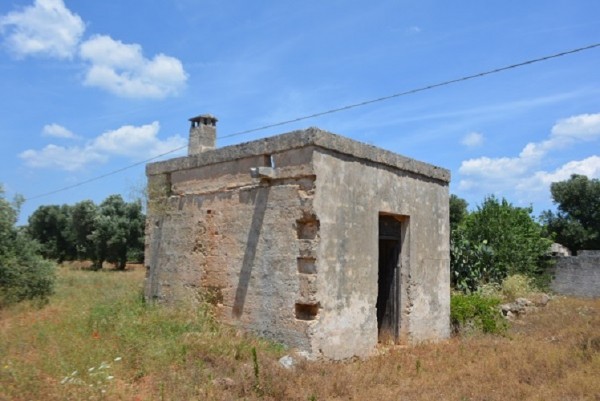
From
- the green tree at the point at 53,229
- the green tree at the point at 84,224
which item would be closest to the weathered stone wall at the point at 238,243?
A: the green tree at the point at 84,224

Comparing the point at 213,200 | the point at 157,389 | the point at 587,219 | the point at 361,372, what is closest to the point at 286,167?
the point at 213,200

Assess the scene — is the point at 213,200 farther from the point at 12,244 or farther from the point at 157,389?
the point at 12,244

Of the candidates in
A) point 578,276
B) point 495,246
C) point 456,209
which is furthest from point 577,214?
point 495,246

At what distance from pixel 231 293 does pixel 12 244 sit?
6.16 metres

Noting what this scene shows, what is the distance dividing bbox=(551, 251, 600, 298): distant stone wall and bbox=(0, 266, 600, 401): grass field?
39.1 ft

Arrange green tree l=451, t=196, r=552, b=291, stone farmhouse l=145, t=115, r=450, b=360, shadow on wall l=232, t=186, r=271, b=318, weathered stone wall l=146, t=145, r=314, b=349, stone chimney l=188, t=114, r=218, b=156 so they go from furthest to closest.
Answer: green tree l=451, t=196, r=552, b=291
stone chimney l=188, t=114, r=218, b=156
shadow on wall l=232, t=186, r=271, b=318
weathered stone wall l=146, t=145, r=314, b=349
stone farmhouse l=145, t=115, r=450, b=360

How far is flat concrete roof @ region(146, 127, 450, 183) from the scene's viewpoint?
7.94 metres

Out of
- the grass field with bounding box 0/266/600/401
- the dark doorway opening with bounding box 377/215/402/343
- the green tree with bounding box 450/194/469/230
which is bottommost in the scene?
the grass field with bounding box 0/266/600/401

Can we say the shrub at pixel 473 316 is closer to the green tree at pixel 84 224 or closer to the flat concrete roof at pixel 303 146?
the flat concrete roof at pixel 303 146

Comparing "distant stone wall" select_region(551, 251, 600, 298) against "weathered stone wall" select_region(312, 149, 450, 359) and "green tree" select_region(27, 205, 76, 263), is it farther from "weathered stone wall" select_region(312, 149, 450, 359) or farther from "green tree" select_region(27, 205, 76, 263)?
"green tree" select_region(27, 205, 76, 263)

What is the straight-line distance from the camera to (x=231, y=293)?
345 inches

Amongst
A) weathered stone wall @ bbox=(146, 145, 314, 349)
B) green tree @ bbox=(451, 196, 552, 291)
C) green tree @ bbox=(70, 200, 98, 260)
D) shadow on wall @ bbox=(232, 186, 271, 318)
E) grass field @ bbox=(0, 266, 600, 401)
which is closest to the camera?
grass field @ bbox=(0, 266, 600, 401)

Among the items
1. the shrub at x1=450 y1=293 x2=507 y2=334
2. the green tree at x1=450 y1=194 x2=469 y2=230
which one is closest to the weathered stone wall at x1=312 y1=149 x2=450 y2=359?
the shrub at x1=450 y1=293 x2=507 y2=334

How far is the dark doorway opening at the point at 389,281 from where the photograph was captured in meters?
9.56
